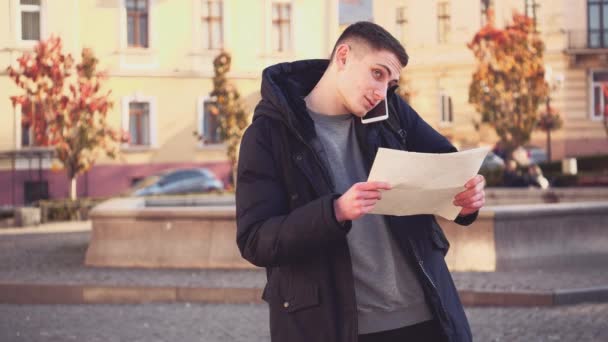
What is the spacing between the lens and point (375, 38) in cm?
413

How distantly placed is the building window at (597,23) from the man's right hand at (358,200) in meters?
48.9

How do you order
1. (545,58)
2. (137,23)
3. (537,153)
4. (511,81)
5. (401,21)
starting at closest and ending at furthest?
(137,23) < (511,81) < (537,153) < (545,58) < (401,21)

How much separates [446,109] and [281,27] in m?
12.2

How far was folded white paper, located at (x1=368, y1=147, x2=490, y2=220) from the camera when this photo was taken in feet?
12.7

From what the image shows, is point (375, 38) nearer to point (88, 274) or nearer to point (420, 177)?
point (420, 177)

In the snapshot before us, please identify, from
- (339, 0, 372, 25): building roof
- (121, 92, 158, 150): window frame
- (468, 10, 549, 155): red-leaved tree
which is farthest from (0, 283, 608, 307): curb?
(339, 0, 372, 25): building roof

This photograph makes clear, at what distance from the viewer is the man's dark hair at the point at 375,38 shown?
412 centimetres

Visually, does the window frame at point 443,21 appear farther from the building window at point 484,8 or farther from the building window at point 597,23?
the building window at point 597,23

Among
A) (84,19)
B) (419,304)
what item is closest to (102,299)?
(419,304)

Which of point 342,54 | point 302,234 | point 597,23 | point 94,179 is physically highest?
point 597,23

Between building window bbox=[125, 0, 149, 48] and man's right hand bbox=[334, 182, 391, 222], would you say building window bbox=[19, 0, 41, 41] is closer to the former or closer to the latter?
building window bbox=[125, 0, 149, 48]

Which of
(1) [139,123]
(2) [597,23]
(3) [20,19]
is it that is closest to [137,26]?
(1) [139,123]

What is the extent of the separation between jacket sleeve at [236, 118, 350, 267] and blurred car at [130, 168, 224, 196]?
93.9 ft

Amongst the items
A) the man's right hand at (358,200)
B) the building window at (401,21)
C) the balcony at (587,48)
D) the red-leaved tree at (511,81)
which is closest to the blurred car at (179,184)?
the red-leaved tree at (511,81)
